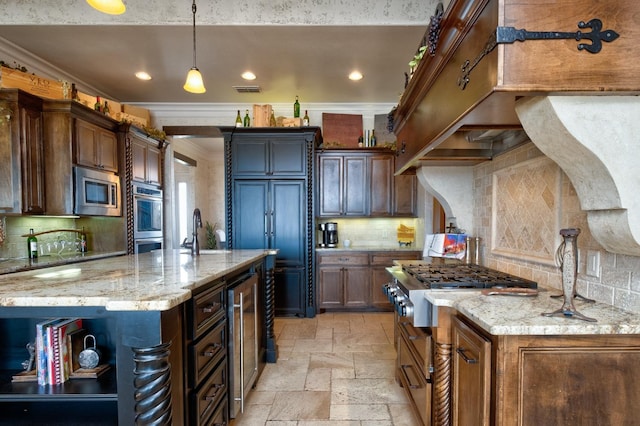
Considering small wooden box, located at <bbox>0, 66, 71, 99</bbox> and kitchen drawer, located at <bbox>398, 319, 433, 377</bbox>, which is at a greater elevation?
small wooden box, located at <bbox>0, 66, 71, 99</bbox>

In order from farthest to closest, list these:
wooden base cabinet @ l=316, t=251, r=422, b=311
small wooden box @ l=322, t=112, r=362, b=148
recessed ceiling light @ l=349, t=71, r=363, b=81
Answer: small wooden box @ l=322, t=112, r=362, b=148 < wooden base cabinet @ l=316, t=251, r=422, b=311 < recessed ceiling light @ l=349, t=71, r=363, b=81

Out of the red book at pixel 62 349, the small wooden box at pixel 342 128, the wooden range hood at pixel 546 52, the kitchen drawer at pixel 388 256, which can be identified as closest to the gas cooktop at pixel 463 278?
the wooden range hood at pixel 546 52

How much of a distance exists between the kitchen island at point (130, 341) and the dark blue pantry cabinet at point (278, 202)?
2349mm

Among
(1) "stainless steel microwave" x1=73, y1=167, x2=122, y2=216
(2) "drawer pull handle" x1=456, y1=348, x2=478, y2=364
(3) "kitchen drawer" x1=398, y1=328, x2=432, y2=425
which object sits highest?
(1) "stainless steel microwave" x1=73, y1=167, x2=122, y2=216

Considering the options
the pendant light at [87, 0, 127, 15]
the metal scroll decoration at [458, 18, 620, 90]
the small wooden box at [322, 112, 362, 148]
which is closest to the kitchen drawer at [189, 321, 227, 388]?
the metal scroll decoration at [458, 18, 620, 90]

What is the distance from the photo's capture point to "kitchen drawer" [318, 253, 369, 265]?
431 cm

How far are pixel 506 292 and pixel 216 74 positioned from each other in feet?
12.6

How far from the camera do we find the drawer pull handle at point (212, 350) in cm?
151

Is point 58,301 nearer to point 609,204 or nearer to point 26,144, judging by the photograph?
point 609,204

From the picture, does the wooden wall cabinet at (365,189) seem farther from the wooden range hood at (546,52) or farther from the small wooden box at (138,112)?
the wooden range hood at (546,52)

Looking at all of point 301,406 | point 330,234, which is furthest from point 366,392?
point 330,234

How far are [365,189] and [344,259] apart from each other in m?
1.08

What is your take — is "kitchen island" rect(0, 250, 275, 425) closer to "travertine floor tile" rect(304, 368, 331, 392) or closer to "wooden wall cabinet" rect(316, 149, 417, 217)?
"travertine floor tile" rect(304, 368, 331, 392)

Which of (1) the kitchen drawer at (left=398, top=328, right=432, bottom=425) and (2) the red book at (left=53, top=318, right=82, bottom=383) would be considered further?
(1) the kitchen drawer at (left=398, top=328, right=432, bottom=425)
